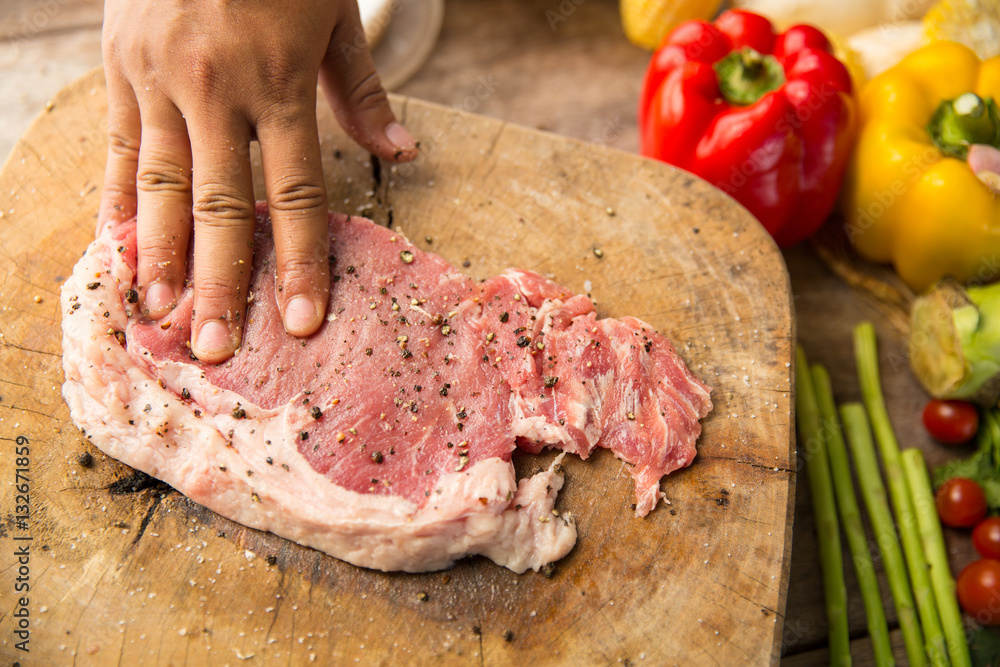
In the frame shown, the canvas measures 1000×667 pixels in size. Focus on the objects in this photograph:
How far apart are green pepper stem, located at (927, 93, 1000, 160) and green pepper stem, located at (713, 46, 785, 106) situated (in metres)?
0.75

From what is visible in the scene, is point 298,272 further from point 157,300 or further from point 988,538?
point 988,538

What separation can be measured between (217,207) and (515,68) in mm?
2556

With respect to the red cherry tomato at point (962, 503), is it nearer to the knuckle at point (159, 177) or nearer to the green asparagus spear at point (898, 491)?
the green asparagus spear at point (898, 491)

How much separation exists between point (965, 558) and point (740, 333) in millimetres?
1578

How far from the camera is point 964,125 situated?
2979mm

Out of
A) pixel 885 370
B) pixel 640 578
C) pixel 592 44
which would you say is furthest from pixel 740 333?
pixel 592 44

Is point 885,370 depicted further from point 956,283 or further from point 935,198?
point 935,198

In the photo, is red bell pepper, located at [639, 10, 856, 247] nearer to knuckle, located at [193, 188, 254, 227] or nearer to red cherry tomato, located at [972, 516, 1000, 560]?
red cherry tomato, located at [972, 516, 1000, 560]

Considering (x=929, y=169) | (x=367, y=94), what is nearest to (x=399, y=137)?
(x=367, y=94)

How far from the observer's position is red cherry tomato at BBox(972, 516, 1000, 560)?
9.02 ft

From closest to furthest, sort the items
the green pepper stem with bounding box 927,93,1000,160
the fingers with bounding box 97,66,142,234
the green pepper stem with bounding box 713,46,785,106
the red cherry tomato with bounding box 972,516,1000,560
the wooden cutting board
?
the wooden cutting board < the fingers with bounding box 97,66,142,234 < the red cherry tomato with bounding box 972,516,1000,560 < the green pepper stem with bounding box 927,93,1000,160 < the green pepper stem with bounding box 713,46,785,106

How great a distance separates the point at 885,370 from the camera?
3332 millimetres

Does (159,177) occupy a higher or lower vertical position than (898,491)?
higher

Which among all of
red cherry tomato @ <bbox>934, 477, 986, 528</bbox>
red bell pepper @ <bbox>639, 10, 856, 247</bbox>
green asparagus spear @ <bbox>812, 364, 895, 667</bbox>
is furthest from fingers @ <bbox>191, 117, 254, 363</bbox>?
red cherry tomato @ <bbox>934, 477, 986, 528</bbox>
